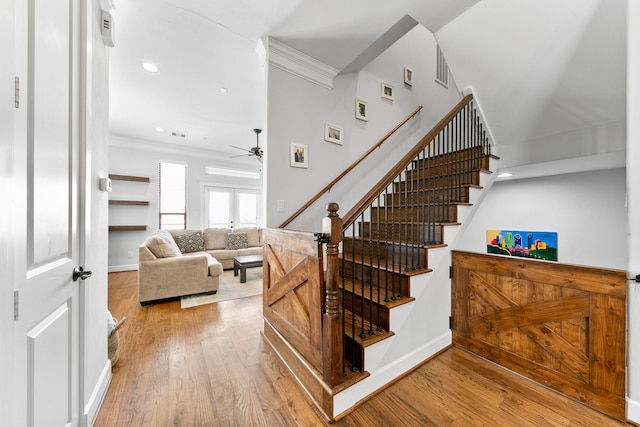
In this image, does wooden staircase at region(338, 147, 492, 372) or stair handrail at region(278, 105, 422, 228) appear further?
stair handrail at region(278, 105, 422, 228)

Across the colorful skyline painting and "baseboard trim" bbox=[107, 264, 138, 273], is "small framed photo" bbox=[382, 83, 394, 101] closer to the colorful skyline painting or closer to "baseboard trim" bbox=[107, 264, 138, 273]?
the colorful skyline painting

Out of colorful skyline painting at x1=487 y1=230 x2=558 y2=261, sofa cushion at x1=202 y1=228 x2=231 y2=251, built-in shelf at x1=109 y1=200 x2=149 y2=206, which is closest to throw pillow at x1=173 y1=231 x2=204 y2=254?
sofa cushion at x1=202 y1=228 x2=231 y2=251

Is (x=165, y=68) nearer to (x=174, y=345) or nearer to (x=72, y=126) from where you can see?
(x=72, y=126)

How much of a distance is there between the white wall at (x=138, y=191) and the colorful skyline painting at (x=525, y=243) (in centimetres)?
642

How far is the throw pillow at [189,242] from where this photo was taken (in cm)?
510

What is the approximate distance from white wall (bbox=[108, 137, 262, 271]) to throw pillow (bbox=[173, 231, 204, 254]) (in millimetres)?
946

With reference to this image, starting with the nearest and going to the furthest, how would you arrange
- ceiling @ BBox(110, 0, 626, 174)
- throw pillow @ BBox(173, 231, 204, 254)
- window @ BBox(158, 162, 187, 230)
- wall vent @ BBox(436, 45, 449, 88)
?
ceiling @ BBox(110, 0, 626, 174), wall vent @ BBox(436, 45, 449, 88), throw pillow @ BBox(173, 231, 204, 254), window @ BBox(158, 162, 187, 230)

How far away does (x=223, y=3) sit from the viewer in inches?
79.1

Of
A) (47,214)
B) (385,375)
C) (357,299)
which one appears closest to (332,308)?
(357,299)

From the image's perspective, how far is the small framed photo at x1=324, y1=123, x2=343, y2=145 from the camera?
289cm

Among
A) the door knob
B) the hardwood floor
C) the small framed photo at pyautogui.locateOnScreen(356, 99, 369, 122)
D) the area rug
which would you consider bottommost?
the area rug

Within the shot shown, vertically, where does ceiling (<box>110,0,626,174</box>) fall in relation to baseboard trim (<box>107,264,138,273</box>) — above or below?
above

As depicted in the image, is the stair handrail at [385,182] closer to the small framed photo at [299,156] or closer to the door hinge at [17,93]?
the small framed photo at [299,156]

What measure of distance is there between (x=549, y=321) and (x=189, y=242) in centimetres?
564
